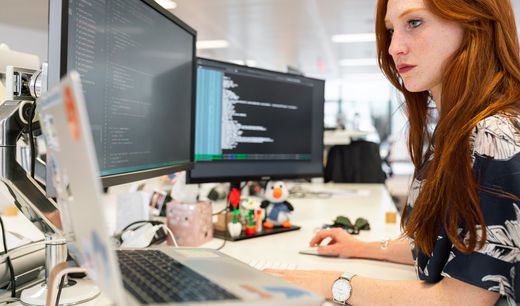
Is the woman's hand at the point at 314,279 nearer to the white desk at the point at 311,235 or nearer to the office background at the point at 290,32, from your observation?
the white desk at the point at 311,235

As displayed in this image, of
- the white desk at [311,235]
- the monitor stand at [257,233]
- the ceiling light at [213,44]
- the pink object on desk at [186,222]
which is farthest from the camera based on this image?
the ceiling light at [213,44]

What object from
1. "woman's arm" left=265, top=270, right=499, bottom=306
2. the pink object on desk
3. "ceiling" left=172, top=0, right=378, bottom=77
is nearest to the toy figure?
the pink object on desk

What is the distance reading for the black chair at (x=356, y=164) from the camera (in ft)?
9.38

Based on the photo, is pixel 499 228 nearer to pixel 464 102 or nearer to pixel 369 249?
pixel 464 102

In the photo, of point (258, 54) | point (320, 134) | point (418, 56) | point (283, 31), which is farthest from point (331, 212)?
point (258, 54)

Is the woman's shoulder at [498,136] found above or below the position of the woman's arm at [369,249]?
above

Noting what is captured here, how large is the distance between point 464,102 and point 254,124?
0.76 metres

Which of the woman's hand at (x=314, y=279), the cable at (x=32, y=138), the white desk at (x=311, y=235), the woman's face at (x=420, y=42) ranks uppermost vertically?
the woman's face at (x=420, y=42)

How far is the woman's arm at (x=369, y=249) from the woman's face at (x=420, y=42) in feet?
1.27

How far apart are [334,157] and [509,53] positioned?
219 cm

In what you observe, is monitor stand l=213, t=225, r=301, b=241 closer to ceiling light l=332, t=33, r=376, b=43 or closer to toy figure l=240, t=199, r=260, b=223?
toy figure l=240, t=199, r=260, b=223

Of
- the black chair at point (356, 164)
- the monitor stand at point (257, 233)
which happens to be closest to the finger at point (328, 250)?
the monitor stand at point (257, 233)

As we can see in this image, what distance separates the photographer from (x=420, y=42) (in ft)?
2.78

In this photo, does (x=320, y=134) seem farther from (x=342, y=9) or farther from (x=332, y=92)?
(x=332, y=92)
